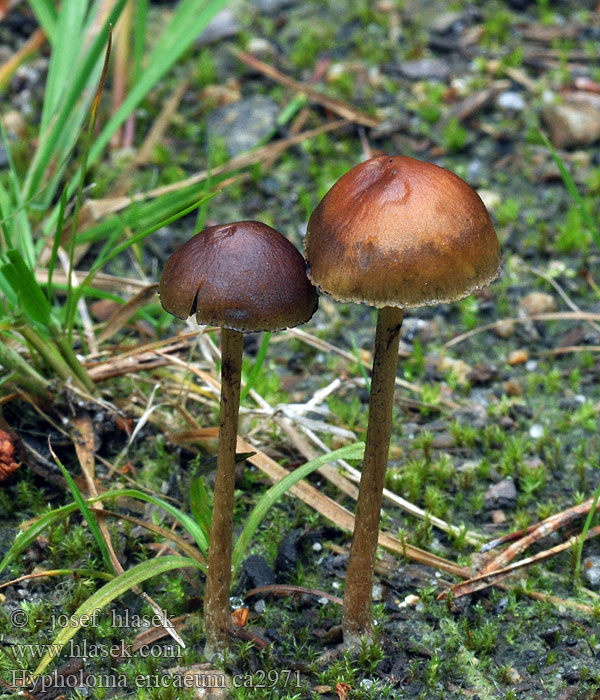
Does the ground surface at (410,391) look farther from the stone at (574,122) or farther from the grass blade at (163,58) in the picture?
the grass blade at (163,58)

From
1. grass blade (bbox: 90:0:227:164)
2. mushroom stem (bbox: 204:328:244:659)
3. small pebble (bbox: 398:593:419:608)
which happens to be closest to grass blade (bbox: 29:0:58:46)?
grass blade (bbox: 90:0:227:164)

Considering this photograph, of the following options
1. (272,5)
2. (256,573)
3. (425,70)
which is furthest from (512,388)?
(272,5)

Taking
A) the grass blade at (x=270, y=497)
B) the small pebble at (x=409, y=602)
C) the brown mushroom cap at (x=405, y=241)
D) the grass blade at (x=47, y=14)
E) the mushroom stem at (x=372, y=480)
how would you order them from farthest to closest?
1. the grass blade at (x=47, y=14)
2. the small pebble at (x=409, y=602)
3. the grass blade at (x=270, y=497)
4. the mushroom stem at (x=372, y=480)
5. the brown mushroom cap at (x=405, y=241)

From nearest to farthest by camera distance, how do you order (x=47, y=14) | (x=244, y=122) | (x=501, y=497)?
(x=501, y=497), (x=47, y=14), (x=244, y=122)

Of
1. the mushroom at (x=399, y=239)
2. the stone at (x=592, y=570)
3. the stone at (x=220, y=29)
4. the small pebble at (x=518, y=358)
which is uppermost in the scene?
the mushroom at (x=399, y=239)

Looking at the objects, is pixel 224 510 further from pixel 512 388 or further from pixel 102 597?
pixel 512 388

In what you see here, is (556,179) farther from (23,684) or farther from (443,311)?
(23,684)

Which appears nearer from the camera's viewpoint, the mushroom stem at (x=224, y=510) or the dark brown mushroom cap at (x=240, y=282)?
the dark brown mushroom cap at (x=240, y=282)

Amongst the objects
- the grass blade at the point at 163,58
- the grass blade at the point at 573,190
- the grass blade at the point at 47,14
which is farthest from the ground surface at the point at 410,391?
the grass blade at the point at 573,190
